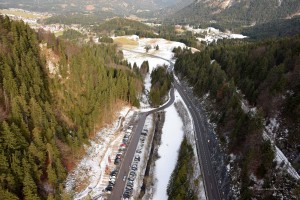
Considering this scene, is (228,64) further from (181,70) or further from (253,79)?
(181,70)

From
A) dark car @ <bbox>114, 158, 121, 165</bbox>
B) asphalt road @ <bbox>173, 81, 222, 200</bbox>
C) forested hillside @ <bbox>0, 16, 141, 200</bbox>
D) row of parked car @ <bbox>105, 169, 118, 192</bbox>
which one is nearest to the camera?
forested hillside @ <bbox>0, 16, 141, 200</bbox>

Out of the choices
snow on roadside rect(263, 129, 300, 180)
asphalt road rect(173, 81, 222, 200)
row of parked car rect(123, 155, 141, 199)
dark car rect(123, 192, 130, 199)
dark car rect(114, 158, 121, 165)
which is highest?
snow on roadside rect(263, 129, 300, 180)

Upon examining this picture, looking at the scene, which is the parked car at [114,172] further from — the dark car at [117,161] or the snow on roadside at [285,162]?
the snow on roadside at [285,162]

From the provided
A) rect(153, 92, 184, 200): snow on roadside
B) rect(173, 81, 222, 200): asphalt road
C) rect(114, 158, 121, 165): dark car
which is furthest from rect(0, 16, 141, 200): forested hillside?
rect(173, 81, 222, 200): asphalt road

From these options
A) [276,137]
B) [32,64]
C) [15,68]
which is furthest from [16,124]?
[276,137]

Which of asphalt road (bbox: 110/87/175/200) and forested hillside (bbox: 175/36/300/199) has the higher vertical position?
forested hillside (bbox: 175/36/300/199)

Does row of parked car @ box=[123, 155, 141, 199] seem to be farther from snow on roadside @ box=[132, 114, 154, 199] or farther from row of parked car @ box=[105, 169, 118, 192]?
row of parked car @ box=[105, 169, 118, 192]
